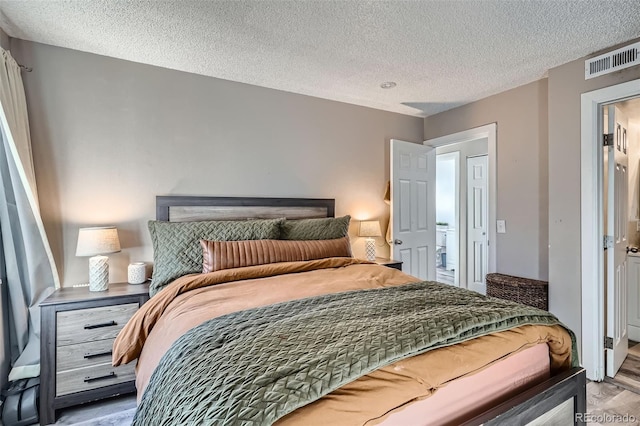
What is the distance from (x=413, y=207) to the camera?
148 inches

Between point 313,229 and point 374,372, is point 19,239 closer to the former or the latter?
point 313,229

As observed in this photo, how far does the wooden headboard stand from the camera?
2639 millimetres

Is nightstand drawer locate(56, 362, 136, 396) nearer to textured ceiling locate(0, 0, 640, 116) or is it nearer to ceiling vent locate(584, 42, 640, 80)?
textured ceiling locate(0, 0, 640, 116)

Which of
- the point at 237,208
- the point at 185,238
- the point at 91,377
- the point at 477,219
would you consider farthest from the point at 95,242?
the point at 477,219

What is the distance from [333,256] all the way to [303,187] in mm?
959

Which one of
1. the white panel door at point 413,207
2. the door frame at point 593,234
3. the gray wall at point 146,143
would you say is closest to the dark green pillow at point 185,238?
the gray wall at point 146,143

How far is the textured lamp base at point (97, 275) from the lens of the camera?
7.18 ft

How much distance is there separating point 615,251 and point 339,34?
265cm

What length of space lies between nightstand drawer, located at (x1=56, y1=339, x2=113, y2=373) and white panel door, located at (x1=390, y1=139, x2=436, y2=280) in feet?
8.84

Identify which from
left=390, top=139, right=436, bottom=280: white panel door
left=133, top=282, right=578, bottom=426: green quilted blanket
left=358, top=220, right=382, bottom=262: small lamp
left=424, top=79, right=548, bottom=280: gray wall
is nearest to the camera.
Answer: left=133, top=282, right=578, bottom=426: green quilted blanket

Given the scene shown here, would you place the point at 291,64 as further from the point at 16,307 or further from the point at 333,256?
the point at 16,307

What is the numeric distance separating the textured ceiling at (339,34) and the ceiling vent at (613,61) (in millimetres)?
74

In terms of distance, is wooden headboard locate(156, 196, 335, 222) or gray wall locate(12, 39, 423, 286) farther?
wooden headboard locate(156, 196, 335, 222)

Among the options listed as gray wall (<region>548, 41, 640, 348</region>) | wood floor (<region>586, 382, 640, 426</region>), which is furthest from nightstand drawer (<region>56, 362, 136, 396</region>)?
gray wall (<region>548, 41, 640, 348</region>)
